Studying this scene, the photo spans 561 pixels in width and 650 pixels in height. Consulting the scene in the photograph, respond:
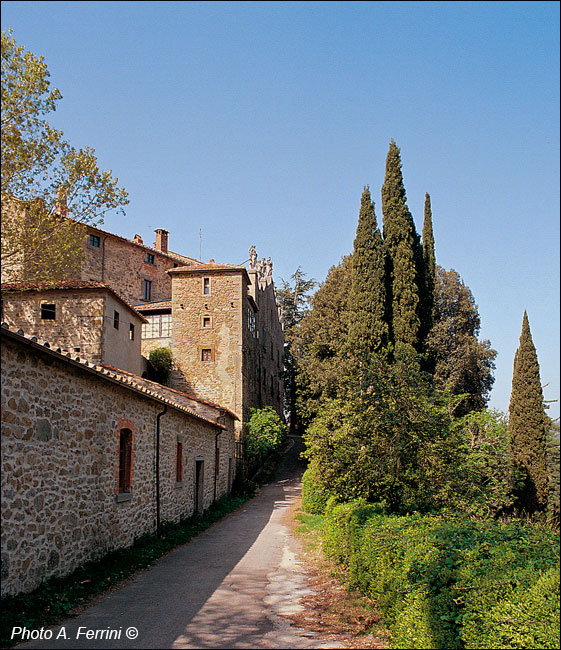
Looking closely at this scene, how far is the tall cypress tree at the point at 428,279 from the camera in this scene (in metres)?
26.8

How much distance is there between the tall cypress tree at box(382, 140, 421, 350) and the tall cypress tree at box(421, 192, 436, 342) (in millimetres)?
503

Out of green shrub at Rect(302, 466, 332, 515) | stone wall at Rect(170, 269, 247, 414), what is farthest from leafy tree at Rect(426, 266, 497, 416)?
green shrub at Rect(302, 466, 332, 515)

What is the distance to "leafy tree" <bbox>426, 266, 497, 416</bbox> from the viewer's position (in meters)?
34.0

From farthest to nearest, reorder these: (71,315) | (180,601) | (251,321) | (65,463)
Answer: (251,321) → (71,315) → (65,463) → (180,601)

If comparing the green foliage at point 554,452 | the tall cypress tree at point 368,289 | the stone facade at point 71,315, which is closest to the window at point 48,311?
the stone facade at point 71,315

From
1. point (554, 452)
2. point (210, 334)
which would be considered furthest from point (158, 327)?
point (554, 452)

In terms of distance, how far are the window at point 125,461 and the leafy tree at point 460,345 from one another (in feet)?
76.2

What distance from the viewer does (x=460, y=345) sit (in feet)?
119

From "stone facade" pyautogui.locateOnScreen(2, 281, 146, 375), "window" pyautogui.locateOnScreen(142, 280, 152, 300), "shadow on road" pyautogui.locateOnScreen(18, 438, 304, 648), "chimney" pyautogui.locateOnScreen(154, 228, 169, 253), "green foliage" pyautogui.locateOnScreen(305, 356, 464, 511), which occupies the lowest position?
"shadow on road" pyautogui.locateOnScreen(18, 438, 304, 648)

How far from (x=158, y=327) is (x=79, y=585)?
26335mm

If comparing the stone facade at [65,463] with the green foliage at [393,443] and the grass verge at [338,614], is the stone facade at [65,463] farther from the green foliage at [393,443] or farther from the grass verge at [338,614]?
the green foliage at [393,443]

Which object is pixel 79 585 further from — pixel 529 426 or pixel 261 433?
pixel 261 433

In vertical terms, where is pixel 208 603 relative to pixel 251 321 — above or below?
below

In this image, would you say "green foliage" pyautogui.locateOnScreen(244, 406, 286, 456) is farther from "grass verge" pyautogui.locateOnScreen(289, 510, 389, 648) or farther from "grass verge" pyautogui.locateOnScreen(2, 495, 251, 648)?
"grass verge" pyautogui.locateOnScreen(289, 510, 389, 648)
